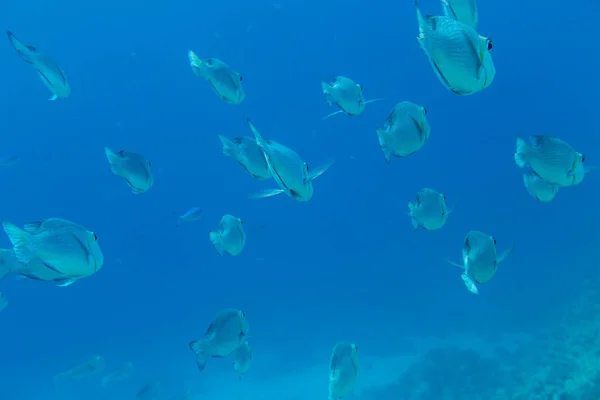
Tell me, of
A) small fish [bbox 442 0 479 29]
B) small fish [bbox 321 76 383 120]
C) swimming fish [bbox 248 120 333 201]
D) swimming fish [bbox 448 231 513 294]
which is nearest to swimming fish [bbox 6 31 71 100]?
small fish [bbox 321 76 383 120]

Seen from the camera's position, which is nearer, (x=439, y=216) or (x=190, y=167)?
(x=439, y=216)

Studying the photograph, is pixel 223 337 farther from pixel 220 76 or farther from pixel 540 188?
pixel 540 188

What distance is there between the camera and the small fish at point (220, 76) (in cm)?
528

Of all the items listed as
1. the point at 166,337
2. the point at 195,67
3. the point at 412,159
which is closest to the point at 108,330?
the point at 166,337

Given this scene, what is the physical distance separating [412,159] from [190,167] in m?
24.4

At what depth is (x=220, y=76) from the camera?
531 cm

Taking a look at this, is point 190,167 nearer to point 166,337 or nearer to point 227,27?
point 227,27

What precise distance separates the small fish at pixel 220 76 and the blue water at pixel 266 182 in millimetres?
27948

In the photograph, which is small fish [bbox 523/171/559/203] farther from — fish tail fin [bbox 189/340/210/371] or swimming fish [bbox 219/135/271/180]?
fish tail fin [bbox 189/340/210/371]

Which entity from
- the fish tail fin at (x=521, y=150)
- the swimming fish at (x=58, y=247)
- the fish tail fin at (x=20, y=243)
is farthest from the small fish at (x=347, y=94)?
the fish tail fin at (x=20, y=243)

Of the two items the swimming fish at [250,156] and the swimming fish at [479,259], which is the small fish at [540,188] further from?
the swimming fish at [250,156]

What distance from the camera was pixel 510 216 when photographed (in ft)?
137

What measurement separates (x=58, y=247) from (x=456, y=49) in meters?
2.70

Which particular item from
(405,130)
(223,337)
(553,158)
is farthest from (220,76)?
(553,158)
